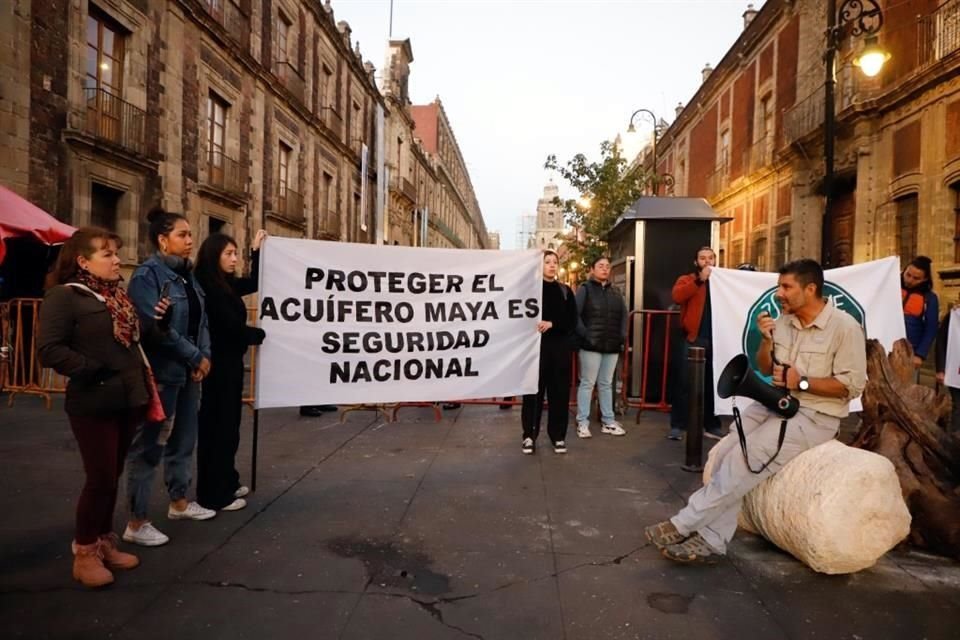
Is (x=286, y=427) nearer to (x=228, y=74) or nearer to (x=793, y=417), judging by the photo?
(x=793, y=417)

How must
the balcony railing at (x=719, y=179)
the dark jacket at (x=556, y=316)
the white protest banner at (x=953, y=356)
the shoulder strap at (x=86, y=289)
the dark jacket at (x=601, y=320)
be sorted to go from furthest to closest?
the balcony railing at (x=719, y=179), the white protest banner at (x=953, y=356), the dark jacket at (x=601, y=320), the dark jacket at (x=556, y=316), the shoulder strap at (x=86, y=289)

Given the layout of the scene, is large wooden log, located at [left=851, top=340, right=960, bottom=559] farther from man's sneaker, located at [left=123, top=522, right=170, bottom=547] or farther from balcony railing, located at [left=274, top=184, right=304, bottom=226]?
balcony railing, located at [left=274, top=184, right=304, bottom=226]

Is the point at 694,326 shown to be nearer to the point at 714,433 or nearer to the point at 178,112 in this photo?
the point at 714,433

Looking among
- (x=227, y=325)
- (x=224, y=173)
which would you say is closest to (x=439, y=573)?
(x=227, y=325)

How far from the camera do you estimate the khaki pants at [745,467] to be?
3180mm

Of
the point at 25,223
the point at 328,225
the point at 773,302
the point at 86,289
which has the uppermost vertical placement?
the point at 328,225

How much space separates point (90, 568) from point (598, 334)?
177 inches

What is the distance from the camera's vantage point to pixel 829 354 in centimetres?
311

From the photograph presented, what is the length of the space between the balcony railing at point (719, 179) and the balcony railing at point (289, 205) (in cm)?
1833

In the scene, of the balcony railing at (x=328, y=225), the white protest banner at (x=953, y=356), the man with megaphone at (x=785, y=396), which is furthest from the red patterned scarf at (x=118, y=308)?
the balcony railing at (x=328, y=225)

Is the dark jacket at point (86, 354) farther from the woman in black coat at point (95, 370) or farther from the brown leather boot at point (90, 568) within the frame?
the brown leather boot at point (90, 568)

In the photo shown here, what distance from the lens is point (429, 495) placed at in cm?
440

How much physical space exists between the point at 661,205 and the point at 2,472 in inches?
310

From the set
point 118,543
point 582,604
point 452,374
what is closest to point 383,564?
point 582,604
